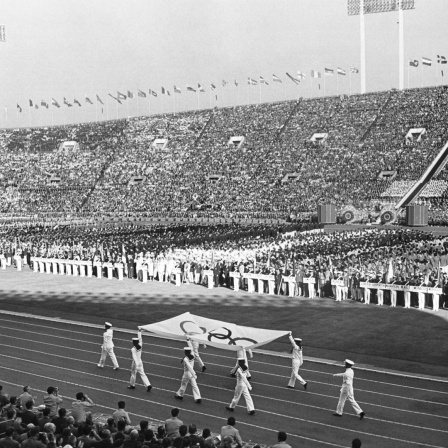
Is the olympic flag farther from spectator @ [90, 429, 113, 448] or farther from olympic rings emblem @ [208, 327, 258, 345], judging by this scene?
spectator @ [90, 429, 113, 448]

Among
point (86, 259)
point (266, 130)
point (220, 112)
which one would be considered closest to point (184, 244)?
point (86, 259)

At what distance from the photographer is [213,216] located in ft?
211

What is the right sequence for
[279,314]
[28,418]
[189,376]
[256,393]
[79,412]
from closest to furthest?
[28,418] < [79,412] < [189,376] < [256,393] < [279,314]

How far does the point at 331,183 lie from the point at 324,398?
5192cm

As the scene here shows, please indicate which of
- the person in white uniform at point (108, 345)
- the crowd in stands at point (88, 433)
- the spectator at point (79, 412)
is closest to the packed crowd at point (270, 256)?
the person in white uniform at point (108, 345)

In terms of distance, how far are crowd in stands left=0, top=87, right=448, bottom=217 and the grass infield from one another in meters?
33.9

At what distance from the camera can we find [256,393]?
14305 mm

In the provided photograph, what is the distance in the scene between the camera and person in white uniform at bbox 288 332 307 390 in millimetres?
14047

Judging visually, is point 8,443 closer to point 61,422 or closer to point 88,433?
point 61,422

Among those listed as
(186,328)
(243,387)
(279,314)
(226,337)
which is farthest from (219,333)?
(279,314)

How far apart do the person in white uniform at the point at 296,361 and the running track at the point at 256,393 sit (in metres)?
0.17

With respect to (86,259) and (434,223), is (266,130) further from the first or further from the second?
(86,259)

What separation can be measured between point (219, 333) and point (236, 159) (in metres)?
60.8

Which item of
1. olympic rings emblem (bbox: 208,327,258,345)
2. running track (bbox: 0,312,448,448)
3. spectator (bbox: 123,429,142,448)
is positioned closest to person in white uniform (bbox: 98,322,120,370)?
running track (bbox: 0,312,448,448)
